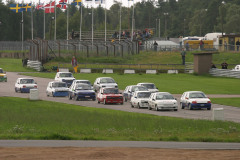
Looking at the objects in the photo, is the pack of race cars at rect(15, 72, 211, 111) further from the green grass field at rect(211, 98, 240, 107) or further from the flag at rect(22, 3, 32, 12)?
the flag at rect(22, 3, 32, 12)

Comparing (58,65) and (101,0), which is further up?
(101,0)

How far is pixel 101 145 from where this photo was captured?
21391 mm

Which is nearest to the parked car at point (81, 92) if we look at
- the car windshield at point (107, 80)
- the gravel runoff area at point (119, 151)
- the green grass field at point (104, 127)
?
the car windshield at point (107, 80)

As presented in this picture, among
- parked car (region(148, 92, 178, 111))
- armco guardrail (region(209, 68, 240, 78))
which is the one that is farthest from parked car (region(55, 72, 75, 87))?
armco guardrail (region(209, 68, 240, 78))

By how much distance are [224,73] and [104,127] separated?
44305mm

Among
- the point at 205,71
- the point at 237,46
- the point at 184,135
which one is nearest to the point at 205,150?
the point at 184,135

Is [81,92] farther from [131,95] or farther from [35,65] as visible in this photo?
[35,65]

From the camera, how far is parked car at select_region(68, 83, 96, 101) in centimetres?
4434

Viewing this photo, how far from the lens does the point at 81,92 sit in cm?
4441

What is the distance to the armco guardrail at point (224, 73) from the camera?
6732 centimetres

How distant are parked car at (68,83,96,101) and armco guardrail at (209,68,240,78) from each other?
26.8 metres

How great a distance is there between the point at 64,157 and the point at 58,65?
184ft

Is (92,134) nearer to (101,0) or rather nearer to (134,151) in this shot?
(134,151)

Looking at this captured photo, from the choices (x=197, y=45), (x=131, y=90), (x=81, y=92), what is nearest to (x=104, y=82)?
(x=131, y=90)
